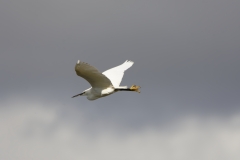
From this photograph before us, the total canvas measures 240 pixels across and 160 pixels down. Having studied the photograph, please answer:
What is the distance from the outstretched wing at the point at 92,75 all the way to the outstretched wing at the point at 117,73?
1.94m

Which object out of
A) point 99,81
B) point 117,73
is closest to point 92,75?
point 99,81

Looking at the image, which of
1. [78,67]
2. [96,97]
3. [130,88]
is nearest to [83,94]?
[96,97]

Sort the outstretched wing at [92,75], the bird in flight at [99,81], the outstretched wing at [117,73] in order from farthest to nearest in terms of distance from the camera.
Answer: the outstretched wing at [117,73] → the bird in flight at [99,81] → the outstretched wing at [92,75]

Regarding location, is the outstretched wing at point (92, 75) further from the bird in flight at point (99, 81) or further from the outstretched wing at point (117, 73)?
the outstretched wing at point (117, 73)

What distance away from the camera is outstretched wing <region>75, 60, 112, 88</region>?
80.9 feet

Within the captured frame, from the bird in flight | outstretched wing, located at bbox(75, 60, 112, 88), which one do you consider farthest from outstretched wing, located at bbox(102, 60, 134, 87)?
outstretched wing, located at bbox(75, 60, 112, 88)

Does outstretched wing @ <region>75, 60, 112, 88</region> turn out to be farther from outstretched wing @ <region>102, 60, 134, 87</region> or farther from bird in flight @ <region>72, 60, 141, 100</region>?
outstretched wing @ <region>102, 60, 134, 87</region>

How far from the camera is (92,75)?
2600 centimetres

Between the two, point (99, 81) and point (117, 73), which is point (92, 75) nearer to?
point (99, 81)

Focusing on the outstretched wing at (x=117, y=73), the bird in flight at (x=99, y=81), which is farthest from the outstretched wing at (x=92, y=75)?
the outstretched wing at (x=117, y=73)

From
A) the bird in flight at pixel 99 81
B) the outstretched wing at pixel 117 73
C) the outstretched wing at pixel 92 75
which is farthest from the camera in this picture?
the outstretched wing at pixel 117 73

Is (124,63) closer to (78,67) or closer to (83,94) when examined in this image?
(83,94)

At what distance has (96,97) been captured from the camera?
28.5 m

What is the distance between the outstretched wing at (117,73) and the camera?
30.2 metres
